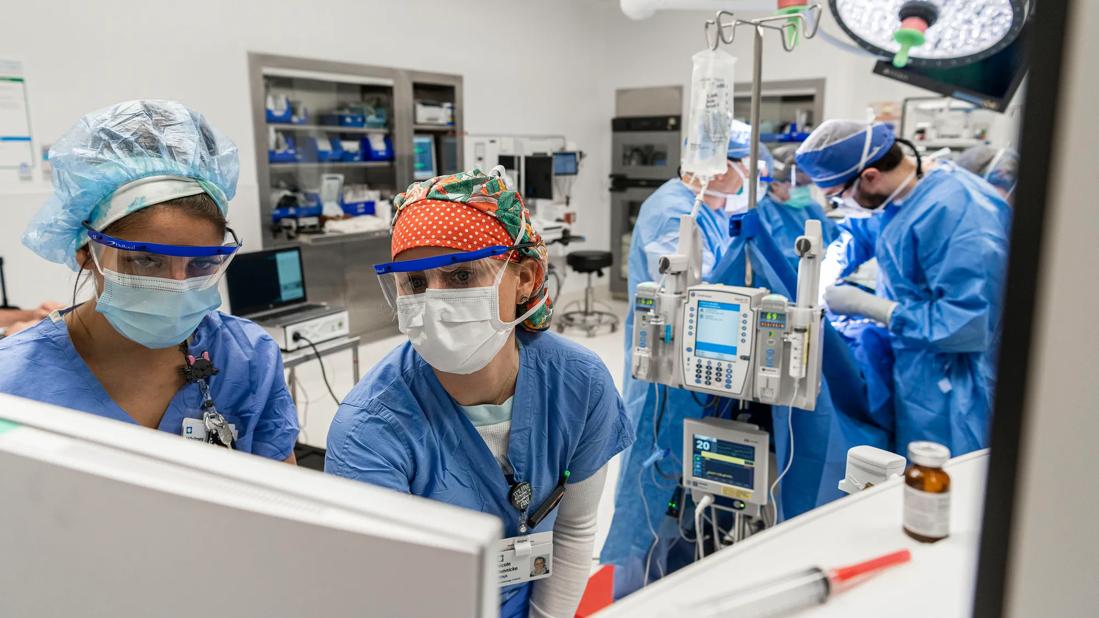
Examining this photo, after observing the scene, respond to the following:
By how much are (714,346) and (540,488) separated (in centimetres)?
85

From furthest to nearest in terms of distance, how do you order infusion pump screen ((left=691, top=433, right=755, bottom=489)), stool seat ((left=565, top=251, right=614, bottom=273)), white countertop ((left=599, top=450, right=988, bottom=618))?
1. stool seat ((left=565, top=251, right=614, bottom=273))
2. infusion pump screen ((left=691, top=433, right=755, bottom=489))
3. white countertop ((left=599, top=450, right=988, bottom=618))

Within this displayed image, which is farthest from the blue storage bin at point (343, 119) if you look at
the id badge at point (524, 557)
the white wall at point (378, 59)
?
the id badge at point (524, 557)

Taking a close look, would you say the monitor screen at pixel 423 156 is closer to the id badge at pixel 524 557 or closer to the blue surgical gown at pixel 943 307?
the blue surgical gown at pixel 943 307

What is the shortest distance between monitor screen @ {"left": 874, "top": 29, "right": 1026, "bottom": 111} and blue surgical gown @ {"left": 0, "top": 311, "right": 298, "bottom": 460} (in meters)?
1.36

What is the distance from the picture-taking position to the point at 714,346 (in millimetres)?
2072

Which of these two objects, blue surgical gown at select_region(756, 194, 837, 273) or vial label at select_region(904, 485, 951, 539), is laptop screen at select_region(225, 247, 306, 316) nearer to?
blue surgical gown at select_region(756, 194, 837, 273)

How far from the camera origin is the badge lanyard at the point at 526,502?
135 centimetres

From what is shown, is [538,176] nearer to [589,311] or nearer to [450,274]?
[589,311]

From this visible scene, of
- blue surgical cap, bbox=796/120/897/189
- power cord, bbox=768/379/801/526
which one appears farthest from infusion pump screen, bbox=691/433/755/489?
blue surgical cap, bbox=796/120/897/189

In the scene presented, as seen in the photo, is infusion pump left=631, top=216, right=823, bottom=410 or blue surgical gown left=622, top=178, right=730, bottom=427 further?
blue surgical gown left=622, top=178, right=730, bottom=427

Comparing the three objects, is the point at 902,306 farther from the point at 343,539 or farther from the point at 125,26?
the point at 125,26

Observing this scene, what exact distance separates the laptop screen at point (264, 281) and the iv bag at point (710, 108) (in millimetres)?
2155

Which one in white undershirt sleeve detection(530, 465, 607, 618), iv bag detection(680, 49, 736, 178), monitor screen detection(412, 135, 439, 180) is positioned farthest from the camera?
monitor screen detection(412, 135, 439, 180)

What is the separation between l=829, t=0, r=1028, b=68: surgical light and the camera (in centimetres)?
124
